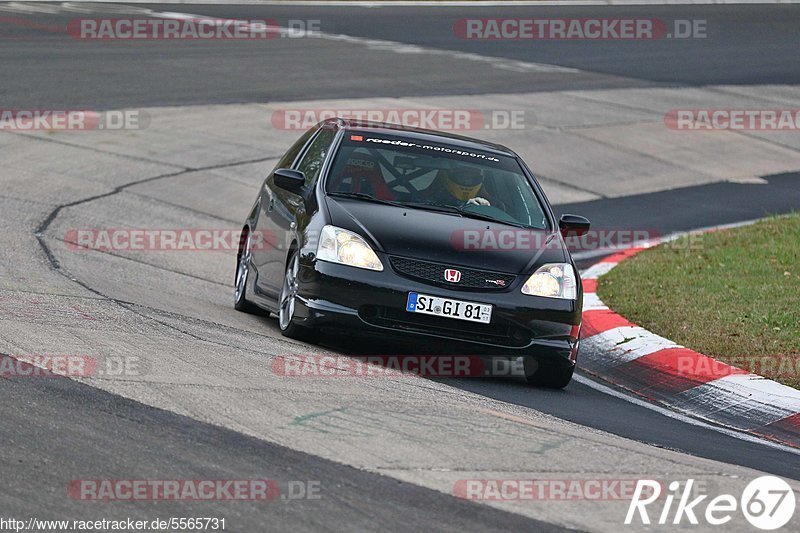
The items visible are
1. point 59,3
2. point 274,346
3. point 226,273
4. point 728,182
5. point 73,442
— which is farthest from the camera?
point 59,3

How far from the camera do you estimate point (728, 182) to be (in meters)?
20.1

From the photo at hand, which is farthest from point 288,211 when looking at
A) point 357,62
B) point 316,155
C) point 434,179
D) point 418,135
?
point 357,62

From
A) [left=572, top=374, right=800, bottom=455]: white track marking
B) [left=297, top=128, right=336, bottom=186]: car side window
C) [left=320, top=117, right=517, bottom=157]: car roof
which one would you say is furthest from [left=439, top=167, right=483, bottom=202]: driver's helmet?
[left=572, top=374, right=800, bottom=455]: white track marking

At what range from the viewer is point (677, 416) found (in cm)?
861

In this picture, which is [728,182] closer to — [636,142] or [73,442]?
[636,142]

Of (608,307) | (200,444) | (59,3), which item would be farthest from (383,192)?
(59,3)

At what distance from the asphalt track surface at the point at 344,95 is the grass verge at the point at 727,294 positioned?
1.33 meters

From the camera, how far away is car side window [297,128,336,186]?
10023 mm

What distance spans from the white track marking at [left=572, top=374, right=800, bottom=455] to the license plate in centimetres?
122

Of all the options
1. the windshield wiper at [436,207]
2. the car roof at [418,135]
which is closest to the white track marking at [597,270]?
the car roof at [418,135]

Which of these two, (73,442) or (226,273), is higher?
(73,442)

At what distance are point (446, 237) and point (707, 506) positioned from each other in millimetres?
3385

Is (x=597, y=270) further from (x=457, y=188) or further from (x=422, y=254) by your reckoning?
(x=422, y=254)

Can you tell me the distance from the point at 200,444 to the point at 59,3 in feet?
86.0
